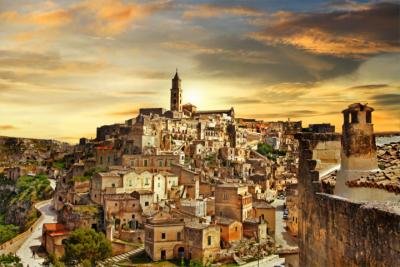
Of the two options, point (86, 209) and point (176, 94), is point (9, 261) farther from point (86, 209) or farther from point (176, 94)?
point (176, 94)

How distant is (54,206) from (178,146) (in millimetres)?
15285

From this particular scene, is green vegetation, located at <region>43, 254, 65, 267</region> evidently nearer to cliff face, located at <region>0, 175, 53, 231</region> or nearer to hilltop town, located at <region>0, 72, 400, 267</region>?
hilltop town, located at <region>0, 72, 400, 267</region>

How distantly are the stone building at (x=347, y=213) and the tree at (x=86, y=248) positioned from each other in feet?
77.0

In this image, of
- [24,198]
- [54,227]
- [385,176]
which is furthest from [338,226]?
[24,198]

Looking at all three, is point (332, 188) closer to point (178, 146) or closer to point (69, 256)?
point (69, 256)

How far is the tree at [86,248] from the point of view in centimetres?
2802

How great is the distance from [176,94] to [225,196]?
44.1m

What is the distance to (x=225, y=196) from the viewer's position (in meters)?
33.5

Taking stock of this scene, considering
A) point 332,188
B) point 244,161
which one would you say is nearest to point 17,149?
point 244,161

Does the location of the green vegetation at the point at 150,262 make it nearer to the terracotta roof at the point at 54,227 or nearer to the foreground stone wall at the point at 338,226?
the terracotta roof at the point at 54,227

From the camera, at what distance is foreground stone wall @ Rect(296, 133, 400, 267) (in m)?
3.58

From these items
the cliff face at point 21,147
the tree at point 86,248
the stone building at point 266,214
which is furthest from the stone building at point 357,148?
the cliff face at point 21,147

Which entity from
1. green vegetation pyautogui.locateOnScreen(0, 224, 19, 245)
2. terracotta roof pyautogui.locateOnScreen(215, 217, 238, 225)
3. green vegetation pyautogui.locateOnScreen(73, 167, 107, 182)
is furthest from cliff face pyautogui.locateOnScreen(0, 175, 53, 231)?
terracotta roof pyautogui.locateOnScreen(215, 217, 238, 225)

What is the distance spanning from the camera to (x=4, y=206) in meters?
57.0
